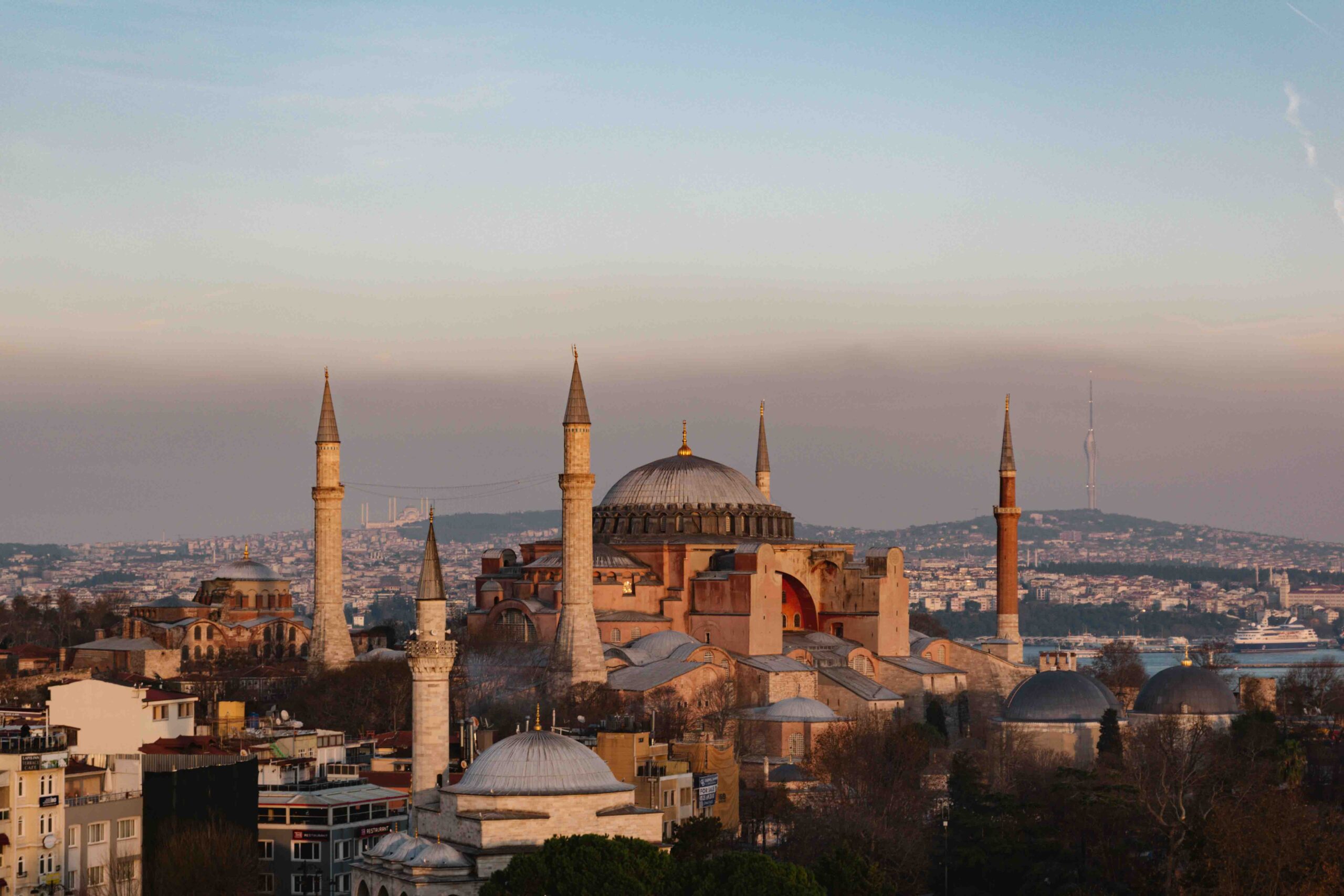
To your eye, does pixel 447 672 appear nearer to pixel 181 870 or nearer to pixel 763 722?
pixel 181 870

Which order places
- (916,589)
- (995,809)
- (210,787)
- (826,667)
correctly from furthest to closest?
(916,589) < (826,667) < (995,809) < (210,787)

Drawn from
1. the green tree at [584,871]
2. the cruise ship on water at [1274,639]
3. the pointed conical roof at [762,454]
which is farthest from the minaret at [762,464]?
the cruise ship on water at [1274,639]

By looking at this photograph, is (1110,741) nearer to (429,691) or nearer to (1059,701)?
(1059,701)

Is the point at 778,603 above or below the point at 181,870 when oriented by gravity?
above

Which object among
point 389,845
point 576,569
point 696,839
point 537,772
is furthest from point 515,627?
point 537,772

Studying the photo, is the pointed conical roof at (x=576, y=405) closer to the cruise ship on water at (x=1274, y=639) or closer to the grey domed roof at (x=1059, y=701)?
the grey domed roof at (x=1059, y=701)

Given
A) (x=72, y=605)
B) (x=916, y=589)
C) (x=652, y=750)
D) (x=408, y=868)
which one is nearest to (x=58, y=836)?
(x=408, y=868)

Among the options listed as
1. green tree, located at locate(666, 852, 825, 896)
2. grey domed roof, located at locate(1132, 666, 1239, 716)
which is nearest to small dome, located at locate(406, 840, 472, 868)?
green tree, located at locate(666, 852, 825, 896)
